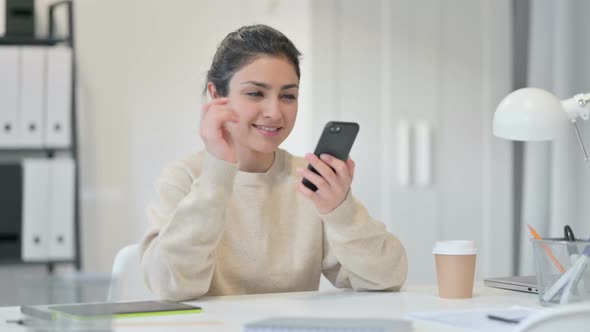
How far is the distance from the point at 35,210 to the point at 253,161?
1.42 m

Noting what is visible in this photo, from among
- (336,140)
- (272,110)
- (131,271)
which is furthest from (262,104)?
(131,271)

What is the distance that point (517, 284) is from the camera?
6.01 feet

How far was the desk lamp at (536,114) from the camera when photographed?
1577mm

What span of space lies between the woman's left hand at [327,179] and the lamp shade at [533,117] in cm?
32

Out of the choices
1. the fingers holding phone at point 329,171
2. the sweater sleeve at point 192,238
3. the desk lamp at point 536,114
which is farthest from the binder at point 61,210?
the desk lamp at point 536,114

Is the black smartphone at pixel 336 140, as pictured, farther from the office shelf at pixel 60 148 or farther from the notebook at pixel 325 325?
the office shelf at pixel 60 148

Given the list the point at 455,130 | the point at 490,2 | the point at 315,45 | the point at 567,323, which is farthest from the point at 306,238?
the point at 490,2

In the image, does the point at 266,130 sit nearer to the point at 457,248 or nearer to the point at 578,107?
the point at 457,248

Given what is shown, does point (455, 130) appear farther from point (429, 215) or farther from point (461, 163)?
point (429, 215)

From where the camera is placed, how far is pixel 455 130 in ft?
11.0

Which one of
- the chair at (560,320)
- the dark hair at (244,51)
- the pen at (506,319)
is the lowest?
the pen at (506,319)

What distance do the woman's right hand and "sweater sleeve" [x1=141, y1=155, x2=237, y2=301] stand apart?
0.02 meters

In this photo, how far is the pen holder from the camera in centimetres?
154

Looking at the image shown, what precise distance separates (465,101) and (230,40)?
5.25 ft
